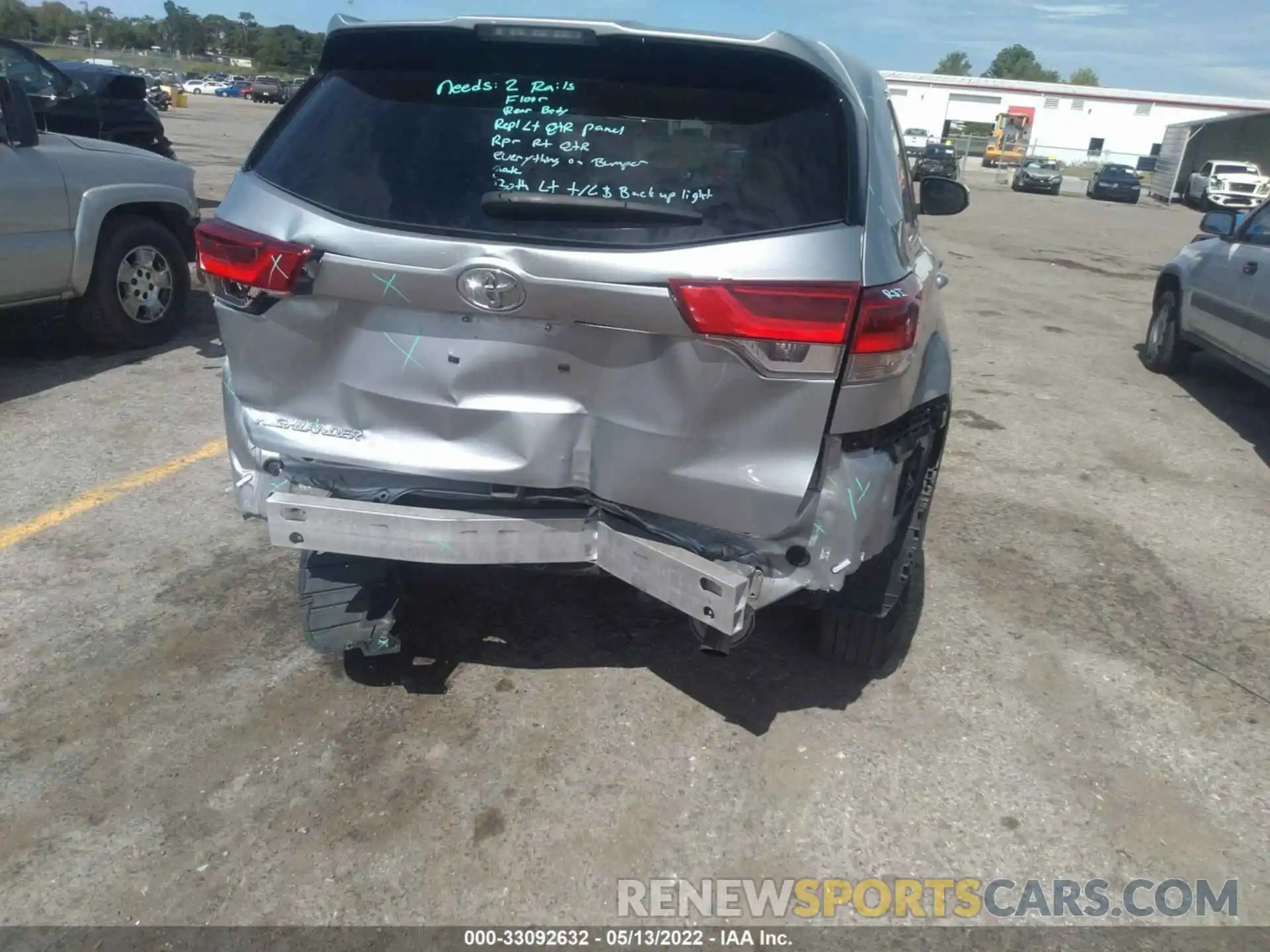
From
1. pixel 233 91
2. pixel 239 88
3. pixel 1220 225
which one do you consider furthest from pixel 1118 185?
pixel 239 88

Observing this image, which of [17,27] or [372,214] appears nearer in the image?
[372,214]

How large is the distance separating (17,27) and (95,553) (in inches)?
2606

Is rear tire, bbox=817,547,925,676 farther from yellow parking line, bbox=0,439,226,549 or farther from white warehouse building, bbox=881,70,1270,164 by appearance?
white warehouse building, bbox=881,70,1270,164

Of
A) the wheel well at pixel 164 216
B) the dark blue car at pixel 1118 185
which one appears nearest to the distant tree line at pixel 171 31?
the dark blue car at pixel 1118 185

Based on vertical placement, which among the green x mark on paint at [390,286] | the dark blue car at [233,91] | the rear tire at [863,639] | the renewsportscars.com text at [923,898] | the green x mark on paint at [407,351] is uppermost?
the dark blue car at [233,91]

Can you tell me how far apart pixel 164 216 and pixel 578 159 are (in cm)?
548

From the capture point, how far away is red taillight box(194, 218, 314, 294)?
2.55 meters

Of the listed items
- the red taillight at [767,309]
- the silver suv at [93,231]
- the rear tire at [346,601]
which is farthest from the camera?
the silver suv at [93,231]

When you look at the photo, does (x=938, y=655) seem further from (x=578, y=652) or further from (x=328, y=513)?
(x=328, y=513)

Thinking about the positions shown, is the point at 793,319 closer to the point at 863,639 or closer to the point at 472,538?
the point at 472,538

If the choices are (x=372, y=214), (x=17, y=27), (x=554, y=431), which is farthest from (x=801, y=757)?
(x=17, y=27)

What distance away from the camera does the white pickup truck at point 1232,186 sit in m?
33.2

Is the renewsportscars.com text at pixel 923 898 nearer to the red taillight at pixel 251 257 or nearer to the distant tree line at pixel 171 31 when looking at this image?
the red taillight at pixel 251 257

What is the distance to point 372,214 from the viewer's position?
2.55 meters
